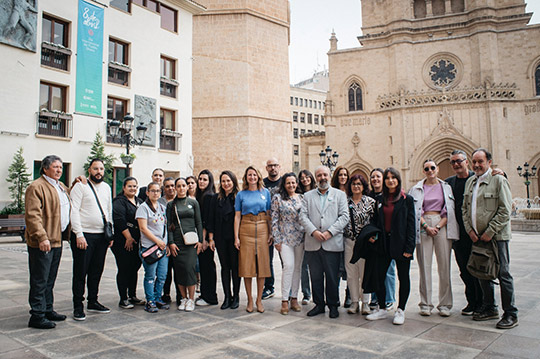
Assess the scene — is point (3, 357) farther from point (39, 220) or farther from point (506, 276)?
point (506, 276)

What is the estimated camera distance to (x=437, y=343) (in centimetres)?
388

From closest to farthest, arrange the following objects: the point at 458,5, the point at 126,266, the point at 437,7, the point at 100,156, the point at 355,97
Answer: the point at 126,266
the point at 100,156
the point at 355,97
the point at 458,5
the point at 437,7

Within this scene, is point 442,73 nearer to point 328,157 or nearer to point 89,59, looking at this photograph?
point 328,157

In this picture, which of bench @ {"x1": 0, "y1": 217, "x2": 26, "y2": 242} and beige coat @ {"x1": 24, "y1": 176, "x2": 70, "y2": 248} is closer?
beige coat @ {"x1": 24, "y1": 176, "x2": 70, "y2": 248}

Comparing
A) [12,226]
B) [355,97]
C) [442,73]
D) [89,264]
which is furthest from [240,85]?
[442,73]

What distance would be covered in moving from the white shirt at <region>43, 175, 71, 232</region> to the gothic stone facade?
3029 cm

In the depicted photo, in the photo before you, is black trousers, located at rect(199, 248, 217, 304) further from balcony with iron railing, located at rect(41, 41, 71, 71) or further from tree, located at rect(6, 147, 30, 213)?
balcony with iron railing, located at rect(41, 41, 71, 71)

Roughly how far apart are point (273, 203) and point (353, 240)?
1.13 metres

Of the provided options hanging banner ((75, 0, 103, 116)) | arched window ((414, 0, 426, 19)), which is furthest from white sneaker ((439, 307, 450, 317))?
arched window ((414, 0, 426, 19))

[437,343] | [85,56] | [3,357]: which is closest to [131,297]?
[3,357]

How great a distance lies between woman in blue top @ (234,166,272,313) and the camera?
210 inches

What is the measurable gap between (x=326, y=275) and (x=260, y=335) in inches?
51.0

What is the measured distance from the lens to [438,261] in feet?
16.6

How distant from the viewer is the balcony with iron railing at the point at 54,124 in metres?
16.3
